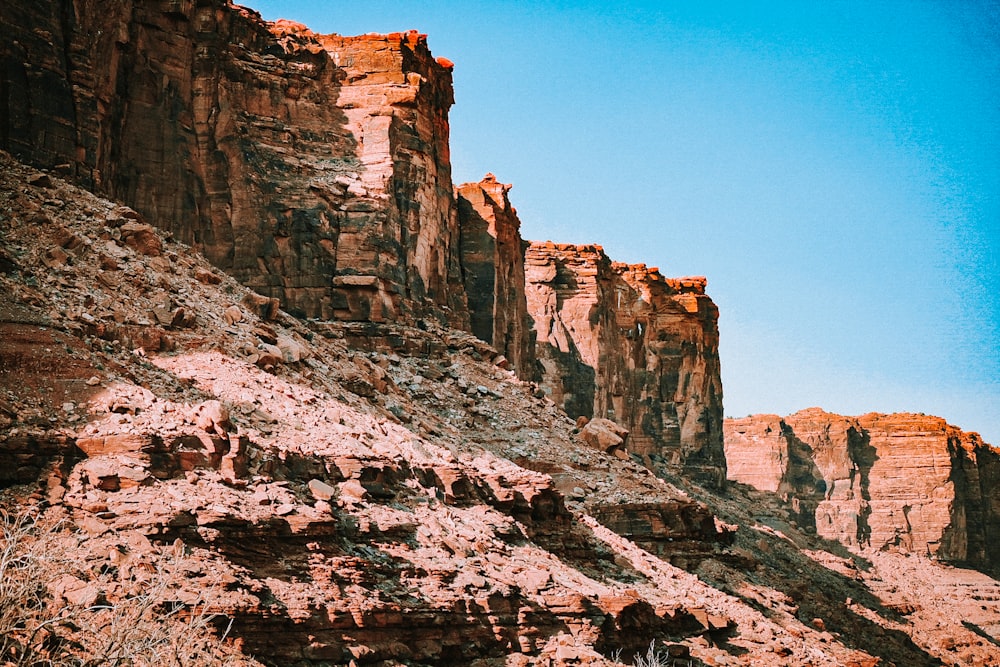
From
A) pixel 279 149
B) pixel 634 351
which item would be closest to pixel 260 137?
pixel 279 149

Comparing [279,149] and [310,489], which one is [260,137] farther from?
[310,489]

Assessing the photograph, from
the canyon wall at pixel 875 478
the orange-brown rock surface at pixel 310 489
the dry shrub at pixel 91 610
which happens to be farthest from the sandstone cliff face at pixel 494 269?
the canyon wall at pixel 875 478

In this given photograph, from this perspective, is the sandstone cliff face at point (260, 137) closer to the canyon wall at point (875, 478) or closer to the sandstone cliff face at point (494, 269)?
the sandstone cliff face at point (494, 269)

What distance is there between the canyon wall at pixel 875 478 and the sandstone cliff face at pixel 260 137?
Result: 164ft

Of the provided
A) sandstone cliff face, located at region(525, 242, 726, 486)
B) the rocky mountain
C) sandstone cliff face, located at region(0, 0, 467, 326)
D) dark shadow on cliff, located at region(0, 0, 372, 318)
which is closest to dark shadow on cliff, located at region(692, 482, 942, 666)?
the rocky mountain

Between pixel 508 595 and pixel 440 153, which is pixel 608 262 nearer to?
pixel 440 153

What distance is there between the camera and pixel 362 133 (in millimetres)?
51625

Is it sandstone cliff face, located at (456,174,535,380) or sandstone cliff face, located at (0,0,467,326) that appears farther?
sandstone cliff face, located at (456,174,535,380)

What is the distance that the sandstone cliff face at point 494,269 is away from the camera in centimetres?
5809

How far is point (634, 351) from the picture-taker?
3255 inches

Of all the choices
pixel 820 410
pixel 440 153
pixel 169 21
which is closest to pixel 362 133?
pixel 440 153

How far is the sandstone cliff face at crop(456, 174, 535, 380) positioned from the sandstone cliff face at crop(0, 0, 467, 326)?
2377mm

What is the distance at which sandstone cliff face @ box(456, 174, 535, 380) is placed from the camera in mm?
58094

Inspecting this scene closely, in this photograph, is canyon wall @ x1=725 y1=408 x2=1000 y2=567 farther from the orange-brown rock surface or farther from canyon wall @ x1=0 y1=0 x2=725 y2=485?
the orange-brown rock surface
